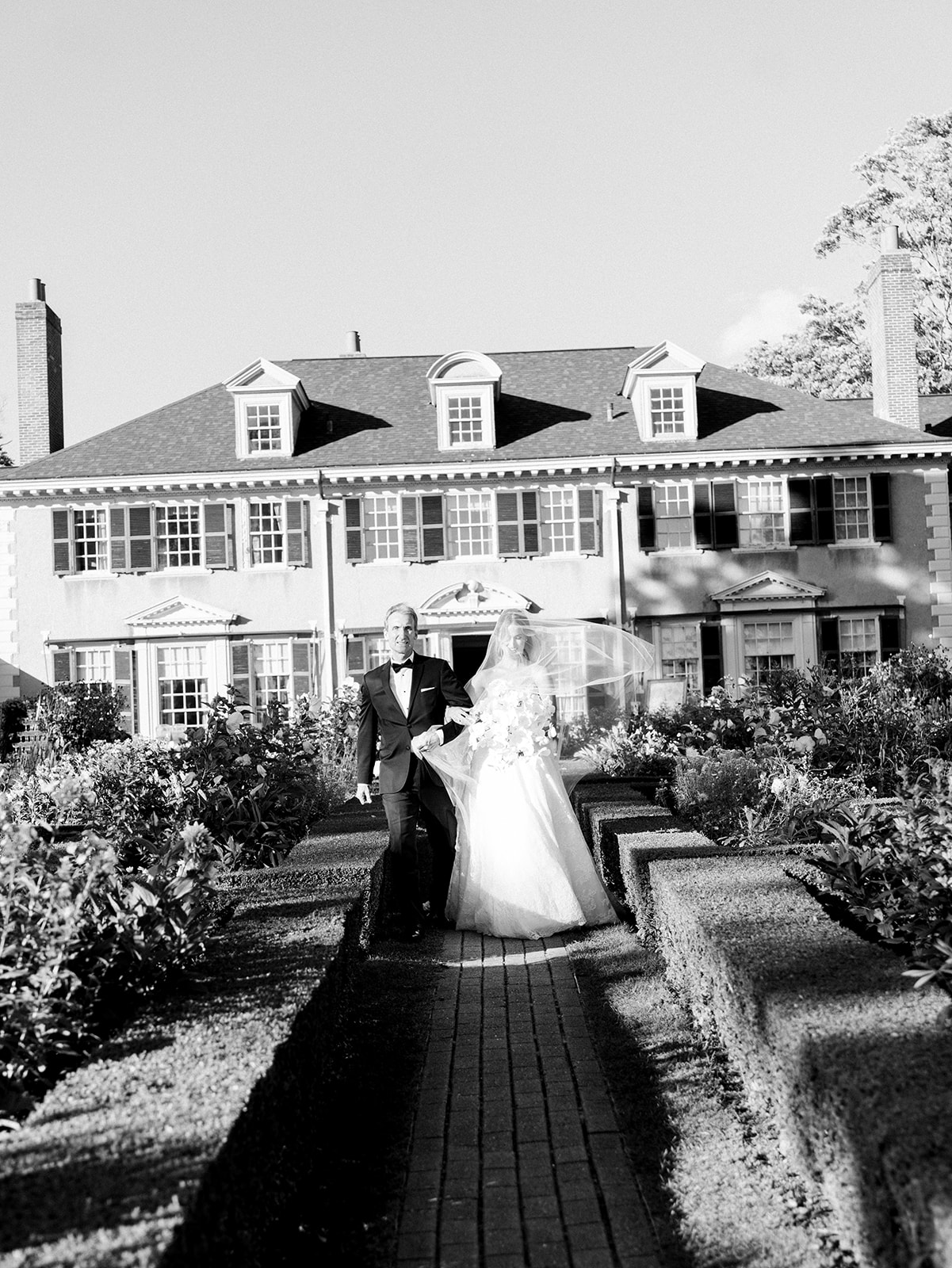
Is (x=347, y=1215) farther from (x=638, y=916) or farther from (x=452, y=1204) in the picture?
(x=638, y=916)

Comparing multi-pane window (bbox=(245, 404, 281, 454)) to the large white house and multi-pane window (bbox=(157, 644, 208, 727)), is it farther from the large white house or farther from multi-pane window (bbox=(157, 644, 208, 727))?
multi-pane window (bbox=(157, 644, 208, 727))

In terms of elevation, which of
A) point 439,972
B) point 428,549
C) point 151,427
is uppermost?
point 151,427

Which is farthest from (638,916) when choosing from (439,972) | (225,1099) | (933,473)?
(933,473)

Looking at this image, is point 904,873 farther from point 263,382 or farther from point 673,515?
point 263,382

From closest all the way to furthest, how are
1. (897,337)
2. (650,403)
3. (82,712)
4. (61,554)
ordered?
(82,712) → (61,554) → (650,403) → (897,337)

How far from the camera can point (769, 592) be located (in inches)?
953

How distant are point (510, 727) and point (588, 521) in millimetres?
16578

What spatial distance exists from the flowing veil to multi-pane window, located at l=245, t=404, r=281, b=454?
1650cm

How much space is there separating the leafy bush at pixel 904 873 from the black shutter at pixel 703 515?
57.9 feet

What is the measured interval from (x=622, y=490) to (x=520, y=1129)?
20695 millimetres

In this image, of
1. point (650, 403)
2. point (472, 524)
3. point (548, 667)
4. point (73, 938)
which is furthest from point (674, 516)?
point (73, 938)

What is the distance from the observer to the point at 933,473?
24688 mm

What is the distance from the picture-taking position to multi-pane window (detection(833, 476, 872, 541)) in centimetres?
2466

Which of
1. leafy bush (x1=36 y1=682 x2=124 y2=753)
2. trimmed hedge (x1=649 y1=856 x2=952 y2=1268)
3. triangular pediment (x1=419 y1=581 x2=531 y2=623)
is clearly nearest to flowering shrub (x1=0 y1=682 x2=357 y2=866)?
trimmed hedge (x1=649 y1=856 x2=952 y2=1268)
